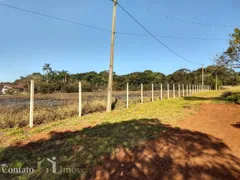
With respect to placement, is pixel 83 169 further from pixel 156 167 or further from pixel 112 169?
pixel 156 167

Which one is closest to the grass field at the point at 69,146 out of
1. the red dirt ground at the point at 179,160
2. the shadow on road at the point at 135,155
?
the shadow on road at the point at 135,155

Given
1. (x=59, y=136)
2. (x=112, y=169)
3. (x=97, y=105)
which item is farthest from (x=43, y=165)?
(x=97, y=105)

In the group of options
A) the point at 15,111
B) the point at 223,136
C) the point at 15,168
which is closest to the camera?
the point at 15,168

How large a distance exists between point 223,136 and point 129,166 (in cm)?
289

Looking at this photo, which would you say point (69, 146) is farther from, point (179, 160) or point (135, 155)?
point (179, 160)

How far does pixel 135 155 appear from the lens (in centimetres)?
337

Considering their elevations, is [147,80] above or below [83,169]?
above

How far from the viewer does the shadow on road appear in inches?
109

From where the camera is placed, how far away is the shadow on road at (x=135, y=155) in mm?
2766

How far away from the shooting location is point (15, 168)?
3.13m

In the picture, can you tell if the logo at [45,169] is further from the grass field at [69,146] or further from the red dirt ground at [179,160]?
the red dirt ground at [179,160]

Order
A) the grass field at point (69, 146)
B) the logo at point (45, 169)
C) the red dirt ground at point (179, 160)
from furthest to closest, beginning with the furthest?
the grass field at point (69, 146) < the logo at point (45, 169) < the red dirt ground at point (179, 160)

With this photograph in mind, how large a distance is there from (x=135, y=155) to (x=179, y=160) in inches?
30.9

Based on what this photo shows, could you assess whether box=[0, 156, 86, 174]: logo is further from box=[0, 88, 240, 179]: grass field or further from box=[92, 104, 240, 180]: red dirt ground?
box=[92, 104, 240, 180]: red dirt ground
